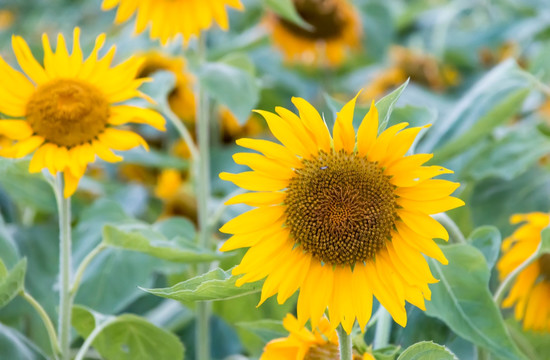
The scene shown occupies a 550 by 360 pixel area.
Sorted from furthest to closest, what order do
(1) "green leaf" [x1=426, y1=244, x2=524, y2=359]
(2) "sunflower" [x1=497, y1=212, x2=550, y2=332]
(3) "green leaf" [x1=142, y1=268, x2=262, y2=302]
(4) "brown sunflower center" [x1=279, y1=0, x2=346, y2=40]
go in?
(4) "brown sunflower center" [x1=279, y1=0, x2=346, y2=40]
(2) "sunflower" [x1=497, y1=212, x2=550, y2=332]
(1) "green leaf" [x1=426, y1=244, x2=524, y2=359]
(3) "green leaf" [x1=142, y1=268, x2=262, y2=302]

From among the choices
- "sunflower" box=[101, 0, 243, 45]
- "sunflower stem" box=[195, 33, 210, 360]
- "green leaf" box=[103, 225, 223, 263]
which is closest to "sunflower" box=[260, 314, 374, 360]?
"green leaf" box=[103, 225, 223, 263]

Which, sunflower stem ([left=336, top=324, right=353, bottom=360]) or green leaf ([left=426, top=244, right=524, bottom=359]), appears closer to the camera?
sunflower stem ([left=336, top=324, right=353, bottom=360])

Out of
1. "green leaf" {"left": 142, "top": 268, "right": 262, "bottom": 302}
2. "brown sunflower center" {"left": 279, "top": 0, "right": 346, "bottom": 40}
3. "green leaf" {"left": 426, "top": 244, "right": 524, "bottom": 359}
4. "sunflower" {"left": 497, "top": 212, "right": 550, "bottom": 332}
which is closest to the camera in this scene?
"green leaf" {"left": 142, "top": 268, "right": 262, "bottom": 302}

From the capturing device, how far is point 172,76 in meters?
0.90

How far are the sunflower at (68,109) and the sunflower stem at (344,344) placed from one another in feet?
0.76

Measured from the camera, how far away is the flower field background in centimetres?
54

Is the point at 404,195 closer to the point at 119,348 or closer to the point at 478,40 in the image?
the point at 119,348

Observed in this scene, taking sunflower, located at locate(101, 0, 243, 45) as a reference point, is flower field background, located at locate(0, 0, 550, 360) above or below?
below

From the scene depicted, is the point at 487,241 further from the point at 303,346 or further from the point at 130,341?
the point at 130,341

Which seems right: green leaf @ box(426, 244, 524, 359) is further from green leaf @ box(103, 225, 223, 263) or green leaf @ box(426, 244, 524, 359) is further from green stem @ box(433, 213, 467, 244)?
green leaf @ box(103, 225, 223, 263)

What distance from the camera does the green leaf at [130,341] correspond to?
709 mm

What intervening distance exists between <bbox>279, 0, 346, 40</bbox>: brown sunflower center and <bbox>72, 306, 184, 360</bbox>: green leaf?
799 mm

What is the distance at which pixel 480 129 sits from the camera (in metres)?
0.87

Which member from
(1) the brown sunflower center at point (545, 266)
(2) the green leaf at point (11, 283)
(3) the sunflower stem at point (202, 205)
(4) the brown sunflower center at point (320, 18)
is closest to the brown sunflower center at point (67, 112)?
(2) the green leaf at point (11, 283)
